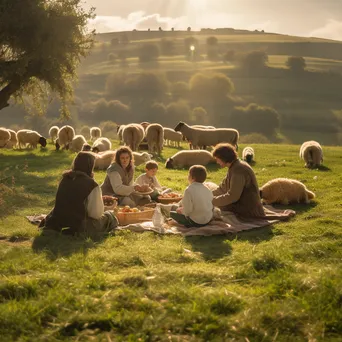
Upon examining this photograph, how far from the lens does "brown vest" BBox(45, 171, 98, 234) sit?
9.02 meters

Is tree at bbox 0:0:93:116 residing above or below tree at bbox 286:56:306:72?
below

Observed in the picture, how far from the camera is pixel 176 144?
33062 mm

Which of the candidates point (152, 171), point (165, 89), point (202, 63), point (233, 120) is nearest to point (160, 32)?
point (202, 63)

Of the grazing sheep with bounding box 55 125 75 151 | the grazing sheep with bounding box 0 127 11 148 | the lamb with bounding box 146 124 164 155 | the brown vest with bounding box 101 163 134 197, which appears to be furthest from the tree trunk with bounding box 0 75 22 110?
the brown vest with bounding box 101 163 134 197

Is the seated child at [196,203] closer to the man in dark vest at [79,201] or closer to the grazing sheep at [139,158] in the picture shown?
the man in dark vest at [79,201]

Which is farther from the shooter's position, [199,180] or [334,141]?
[334,141]

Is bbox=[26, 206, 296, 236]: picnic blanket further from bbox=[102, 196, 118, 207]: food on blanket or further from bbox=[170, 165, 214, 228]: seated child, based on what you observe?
bbox=[102, 196, 118, 207]: food on blanket

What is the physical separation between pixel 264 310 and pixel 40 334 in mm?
2367

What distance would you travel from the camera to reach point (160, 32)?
169375mm

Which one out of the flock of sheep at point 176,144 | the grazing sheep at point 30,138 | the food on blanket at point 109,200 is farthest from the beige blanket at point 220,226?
the grazing sheep at point 30,138

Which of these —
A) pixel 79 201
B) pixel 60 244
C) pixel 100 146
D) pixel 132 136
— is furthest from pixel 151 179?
pixel 132 136

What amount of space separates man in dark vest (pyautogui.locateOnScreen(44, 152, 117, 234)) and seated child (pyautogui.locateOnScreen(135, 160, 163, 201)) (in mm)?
3185

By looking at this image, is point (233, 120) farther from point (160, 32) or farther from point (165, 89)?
point (160, 32)

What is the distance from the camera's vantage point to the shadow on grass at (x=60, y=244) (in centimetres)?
784
